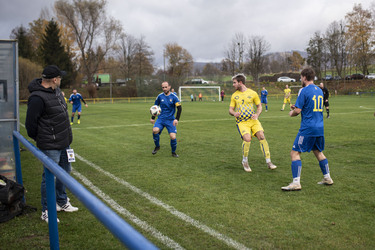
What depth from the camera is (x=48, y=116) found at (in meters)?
4.36

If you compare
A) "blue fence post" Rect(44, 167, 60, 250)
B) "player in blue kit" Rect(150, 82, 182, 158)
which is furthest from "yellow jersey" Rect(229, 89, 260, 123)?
"blue fence post" Rect(44, 167, 60, 250)

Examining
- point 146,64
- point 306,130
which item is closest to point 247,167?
point 306,130

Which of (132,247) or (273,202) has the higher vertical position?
(132,247)

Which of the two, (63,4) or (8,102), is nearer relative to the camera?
(8,102)

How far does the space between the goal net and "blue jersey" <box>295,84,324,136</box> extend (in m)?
46.4

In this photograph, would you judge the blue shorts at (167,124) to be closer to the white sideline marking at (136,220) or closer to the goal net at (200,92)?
the white sideline marking at (136,220)

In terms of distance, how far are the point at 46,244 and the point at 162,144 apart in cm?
716

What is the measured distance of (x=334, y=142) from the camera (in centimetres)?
1038

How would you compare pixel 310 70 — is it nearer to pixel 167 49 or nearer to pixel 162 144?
pixel 162 144

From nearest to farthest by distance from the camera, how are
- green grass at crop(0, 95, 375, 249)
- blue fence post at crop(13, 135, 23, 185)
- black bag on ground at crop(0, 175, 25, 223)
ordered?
green grass at crop(0, 95, 375, 249) < black bag on ground at crop(0, 175, 25, 223) < blue fence post at crop(13, 135, 23, 185)

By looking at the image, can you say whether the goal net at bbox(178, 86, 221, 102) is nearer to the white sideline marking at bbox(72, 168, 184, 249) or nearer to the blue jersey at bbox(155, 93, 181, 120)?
the blue jersey at bbox(155, 93, 181, 120)

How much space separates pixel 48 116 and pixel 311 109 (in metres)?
3.99

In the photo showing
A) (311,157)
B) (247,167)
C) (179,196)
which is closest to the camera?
(179,196)

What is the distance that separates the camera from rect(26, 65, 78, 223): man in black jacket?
13.9ft
